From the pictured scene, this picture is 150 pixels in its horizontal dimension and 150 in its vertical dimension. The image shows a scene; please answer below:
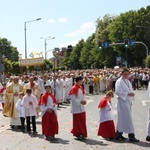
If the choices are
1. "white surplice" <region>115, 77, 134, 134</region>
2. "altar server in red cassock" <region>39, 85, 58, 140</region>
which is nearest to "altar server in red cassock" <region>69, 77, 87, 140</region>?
"altar server in red cassock" <region>39, 85, 58, 140</region>

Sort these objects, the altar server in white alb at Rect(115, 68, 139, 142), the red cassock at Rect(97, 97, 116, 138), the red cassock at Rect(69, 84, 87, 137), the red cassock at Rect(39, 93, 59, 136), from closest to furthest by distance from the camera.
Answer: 1. the altar server in white alb at Rect(115, 68, 139, 142)
2. the red cassock at Rect(97, 97, 116, 138)
3. the red cassock at Rect(69, 84, 87, 137)
4. the red cassock at Rect(39, 93, 59, 136)

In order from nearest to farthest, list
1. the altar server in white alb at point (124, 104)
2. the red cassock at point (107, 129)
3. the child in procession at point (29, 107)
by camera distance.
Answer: the altar server in white alb at point (124, 104), the red cassock at point (107, 129), the child in procession at point (29, 107)

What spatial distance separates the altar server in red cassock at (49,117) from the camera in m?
11.8

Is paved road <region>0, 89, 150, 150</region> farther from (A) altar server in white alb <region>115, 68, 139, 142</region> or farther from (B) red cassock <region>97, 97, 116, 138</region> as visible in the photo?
(A) altar server in white alb <region>115, 68, 139, 142</region>

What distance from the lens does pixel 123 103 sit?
11.2 metres

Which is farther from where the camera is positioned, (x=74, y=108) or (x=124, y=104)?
(x=74, y=108)

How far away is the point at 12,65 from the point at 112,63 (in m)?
22.0

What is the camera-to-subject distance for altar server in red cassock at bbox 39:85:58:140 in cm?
1184

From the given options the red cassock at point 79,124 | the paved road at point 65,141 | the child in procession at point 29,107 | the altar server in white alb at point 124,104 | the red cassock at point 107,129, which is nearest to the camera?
the paved road at point 65,141

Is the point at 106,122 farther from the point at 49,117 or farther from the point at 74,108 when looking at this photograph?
the point at 49,117

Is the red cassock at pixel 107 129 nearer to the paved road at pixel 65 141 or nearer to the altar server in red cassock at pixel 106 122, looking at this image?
the altar server in red cassock at pixel 106 122

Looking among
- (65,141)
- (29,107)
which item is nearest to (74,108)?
(65,141)

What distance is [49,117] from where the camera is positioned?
12.0 m

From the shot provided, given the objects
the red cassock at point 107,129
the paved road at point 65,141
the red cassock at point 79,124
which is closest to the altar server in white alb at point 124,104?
the red cassock at point 107,129
